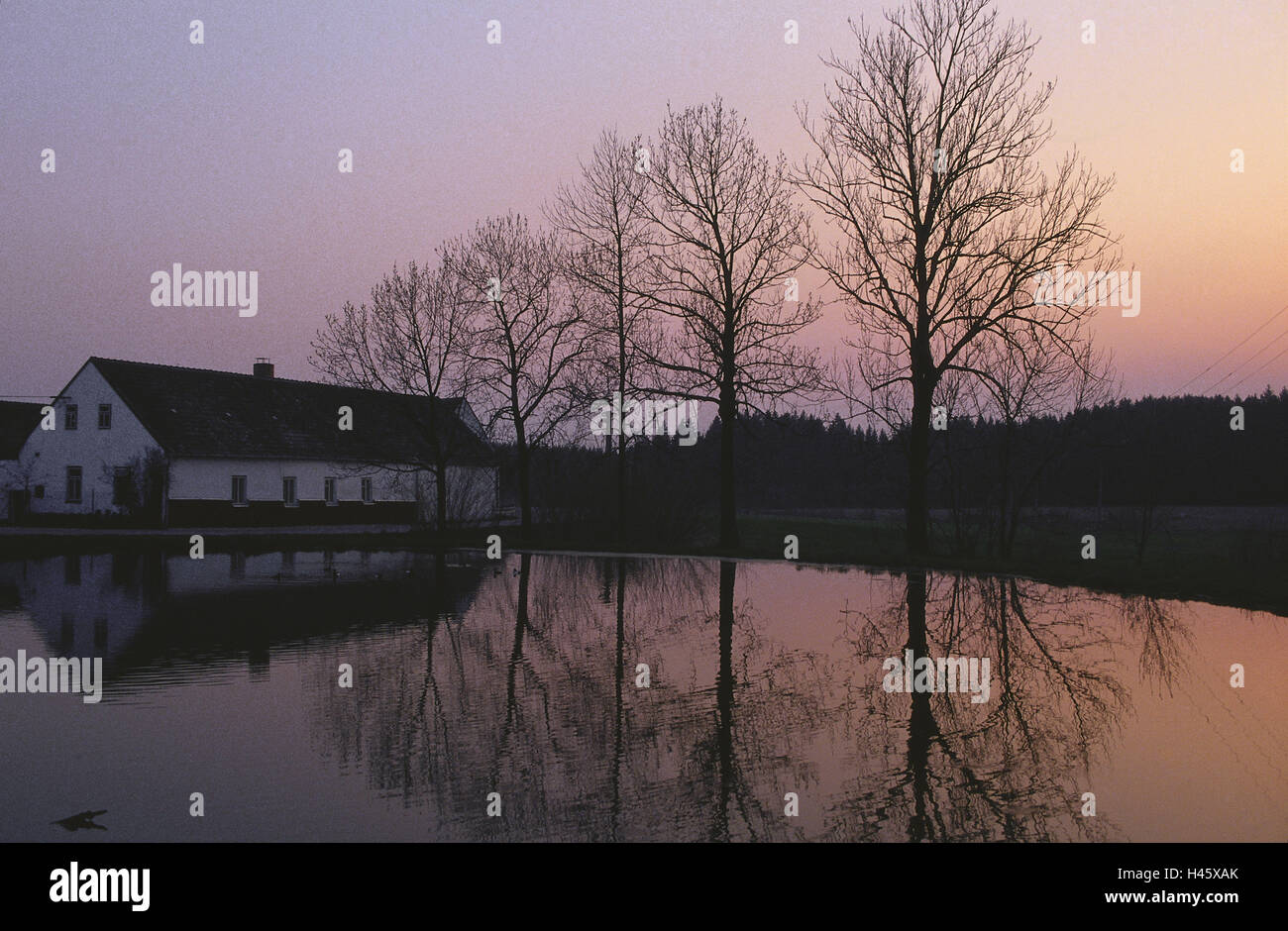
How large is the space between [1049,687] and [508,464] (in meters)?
40.2

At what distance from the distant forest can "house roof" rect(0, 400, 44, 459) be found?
102 feet

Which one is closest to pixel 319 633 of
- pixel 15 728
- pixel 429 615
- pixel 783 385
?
pixel 429 615

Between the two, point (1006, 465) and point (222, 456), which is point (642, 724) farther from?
point (222, 456)

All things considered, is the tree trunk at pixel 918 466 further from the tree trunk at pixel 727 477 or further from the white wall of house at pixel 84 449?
the white wall of house at pixel 84 449

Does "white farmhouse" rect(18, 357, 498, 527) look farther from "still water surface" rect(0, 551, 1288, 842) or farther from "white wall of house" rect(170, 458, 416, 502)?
"still water surface" rect(0, 551, 1288, 842)

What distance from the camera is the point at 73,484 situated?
161 ft

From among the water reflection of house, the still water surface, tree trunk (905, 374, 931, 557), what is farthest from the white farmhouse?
the still water surface

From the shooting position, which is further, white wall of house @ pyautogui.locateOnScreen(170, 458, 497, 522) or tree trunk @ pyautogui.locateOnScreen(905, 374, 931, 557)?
white wall of house @ pyautogui.locateOnScreen(170, 458, 497, 522)

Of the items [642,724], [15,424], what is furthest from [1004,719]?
[15,424]

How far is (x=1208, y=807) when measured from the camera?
7.36 meters

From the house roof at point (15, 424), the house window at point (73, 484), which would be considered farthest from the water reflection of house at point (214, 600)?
the house roof at point (15, 424)

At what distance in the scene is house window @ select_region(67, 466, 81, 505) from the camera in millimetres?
48844
